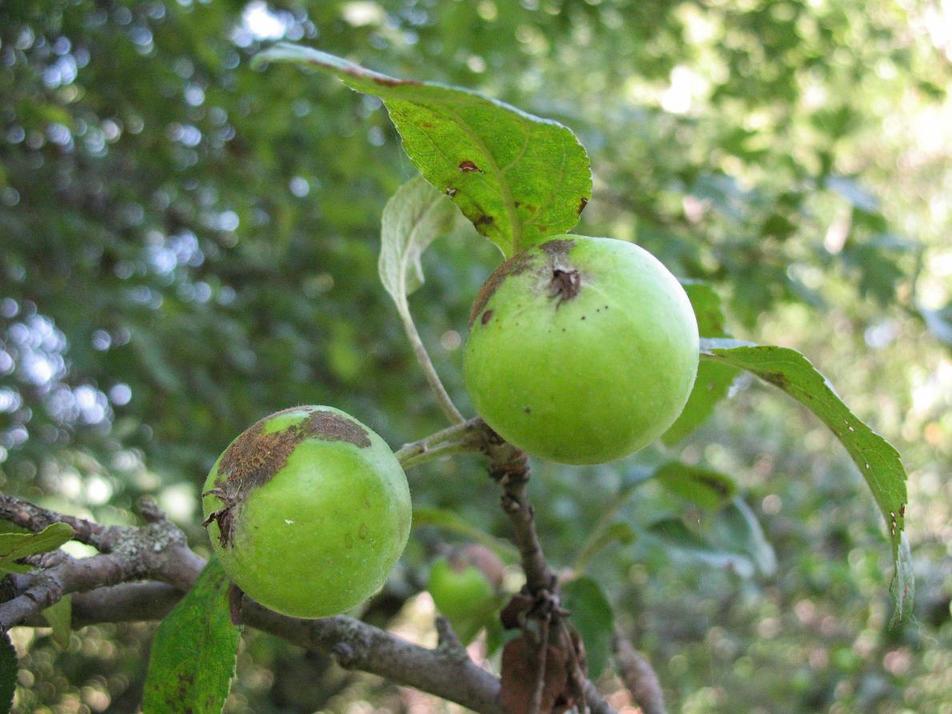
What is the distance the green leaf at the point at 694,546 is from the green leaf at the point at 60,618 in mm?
1277

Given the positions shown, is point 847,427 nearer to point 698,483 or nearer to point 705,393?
point 705,393

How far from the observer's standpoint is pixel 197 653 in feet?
3.51

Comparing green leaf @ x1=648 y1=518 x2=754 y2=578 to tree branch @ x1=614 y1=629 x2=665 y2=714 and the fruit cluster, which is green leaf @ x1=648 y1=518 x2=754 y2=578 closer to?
tree branch @ x1=614 y1=629 x2=665 y2=714

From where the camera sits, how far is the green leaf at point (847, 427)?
3.22 ft

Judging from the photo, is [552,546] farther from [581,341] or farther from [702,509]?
[581,341]

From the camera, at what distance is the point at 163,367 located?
3000 mm

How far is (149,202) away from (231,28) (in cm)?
83

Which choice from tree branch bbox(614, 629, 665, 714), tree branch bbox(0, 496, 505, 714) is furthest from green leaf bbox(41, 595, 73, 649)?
tree branch bbox(614, 629, 665, 714)

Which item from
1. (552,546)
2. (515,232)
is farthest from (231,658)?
(552,546)

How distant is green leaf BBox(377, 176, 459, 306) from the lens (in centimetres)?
120

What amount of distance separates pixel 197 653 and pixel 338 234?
8.56 ft

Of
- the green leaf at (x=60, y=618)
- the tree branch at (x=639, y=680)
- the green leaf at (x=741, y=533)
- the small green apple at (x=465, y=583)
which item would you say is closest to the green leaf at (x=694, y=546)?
the green leaf at (x=741, y=533)

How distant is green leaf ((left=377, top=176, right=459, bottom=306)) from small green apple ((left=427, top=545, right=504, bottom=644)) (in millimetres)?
851

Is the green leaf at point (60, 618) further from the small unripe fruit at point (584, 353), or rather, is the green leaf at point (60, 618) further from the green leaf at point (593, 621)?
the green leaf at point (593, 621)
